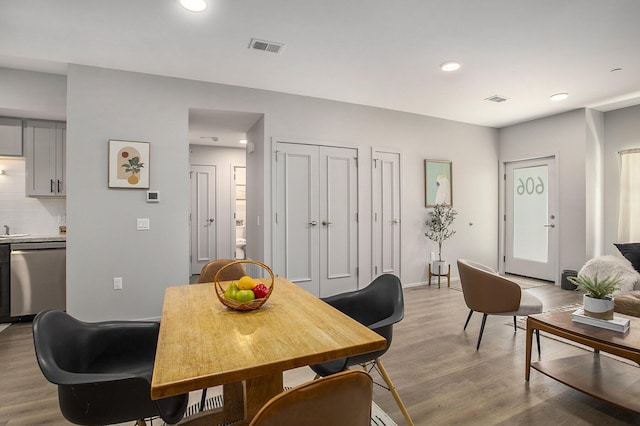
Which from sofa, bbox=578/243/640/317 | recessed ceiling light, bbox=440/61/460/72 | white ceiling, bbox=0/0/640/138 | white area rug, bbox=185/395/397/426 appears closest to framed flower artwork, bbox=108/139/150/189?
white ceiling, bbox=0/0/640/138

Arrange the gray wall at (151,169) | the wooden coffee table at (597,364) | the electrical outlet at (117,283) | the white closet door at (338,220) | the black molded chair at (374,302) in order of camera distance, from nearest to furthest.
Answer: the wooden coffee table at (597,364)
the black molded chair at (374,302)
the gray wall at (151,169)
the electrical outlet at (117,283)
the white closet door at (338,220)

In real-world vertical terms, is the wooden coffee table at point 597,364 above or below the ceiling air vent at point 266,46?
below

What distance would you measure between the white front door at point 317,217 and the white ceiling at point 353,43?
0.90 m

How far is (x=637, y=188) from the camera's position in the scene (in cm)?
478

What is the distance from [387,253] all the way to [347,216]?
2.96 feet

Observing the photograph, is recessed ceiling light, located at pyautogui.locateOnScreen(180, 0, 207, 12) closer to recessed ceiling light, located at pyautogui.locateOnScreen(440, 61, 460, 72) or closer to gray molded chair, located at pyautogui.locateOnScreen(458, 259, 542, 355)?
recessed ceiling light, located at pyautogui.locateOnScreen(440, 61, 460, 72)

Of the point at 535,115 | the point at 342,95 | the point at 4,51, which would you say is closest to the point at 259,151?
the point at 342,95

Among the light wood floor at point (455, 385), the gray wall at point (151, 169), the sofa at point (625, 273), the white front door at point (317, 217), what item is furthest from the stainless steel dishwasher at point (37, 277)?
the sofa at point (625, 273)

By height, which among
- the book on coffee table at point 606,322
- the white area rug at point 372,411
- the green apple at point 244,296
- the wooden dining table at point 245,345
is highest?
the green apple at point 244,296

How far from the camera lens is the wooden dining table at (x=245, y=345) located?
101 cm

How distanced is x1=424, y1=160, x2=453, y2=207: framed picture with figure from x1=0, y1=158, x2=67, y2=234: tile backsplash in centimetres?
528

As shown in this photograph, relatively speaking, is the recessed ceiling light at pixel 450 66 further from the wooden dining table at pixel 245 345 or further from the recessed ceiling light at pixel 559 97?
the wooden dining table at pixel 245 345

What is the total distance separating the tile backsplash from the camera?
4.24m

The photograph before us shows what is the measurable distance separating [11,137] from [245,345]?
4.55 metres
